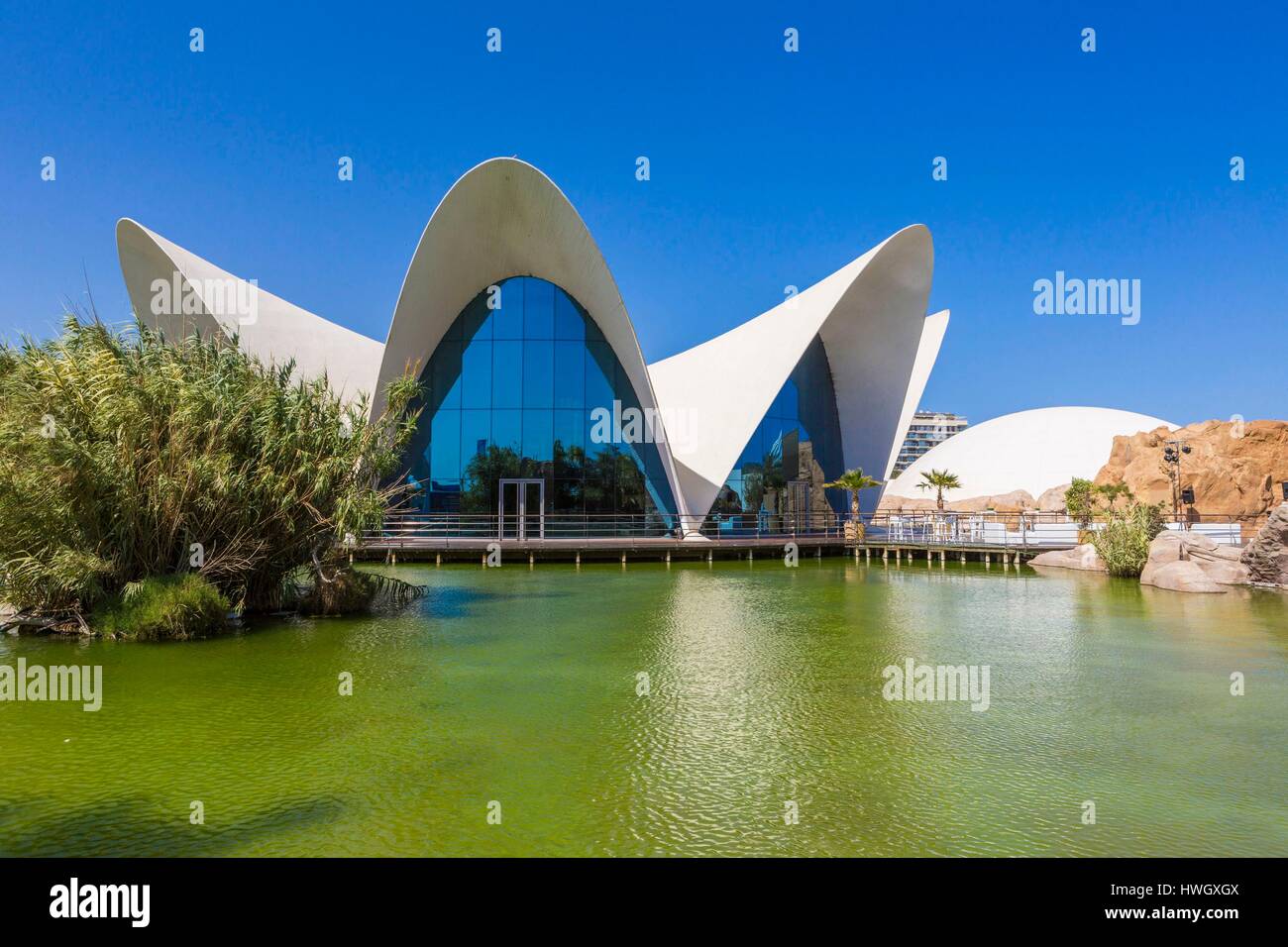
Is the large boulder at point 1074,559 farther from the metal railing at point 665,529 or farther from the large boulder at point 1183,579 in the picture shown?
the large boulder at point 1183,579

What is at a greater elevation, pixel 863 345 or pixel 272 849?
pixel 863 345

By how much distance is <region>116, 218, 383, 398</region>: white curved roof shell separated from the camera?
A: 22.3m

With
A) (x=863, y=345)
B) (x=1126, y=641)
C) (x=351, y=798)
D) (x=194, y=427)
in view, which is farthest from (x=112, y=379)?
(x=863, y=345)

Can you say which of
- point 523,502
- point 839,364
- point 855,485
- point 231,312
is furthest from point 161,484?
point 839,364

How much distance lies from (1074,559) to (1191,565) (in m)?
3.88

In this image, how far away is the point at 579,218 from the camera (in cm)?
2078

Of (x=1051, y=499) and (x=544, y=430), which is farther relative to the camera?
(x=1051, y=499)

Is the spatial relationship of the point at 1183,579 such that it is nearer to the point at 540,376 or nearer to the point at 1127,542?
the point at 1127,542

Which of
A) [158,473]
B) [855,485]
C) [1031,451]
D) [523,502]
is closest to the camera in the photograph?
[158,473]

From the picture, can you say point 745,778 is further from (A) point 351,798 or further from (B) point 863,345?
(B) point 863,345

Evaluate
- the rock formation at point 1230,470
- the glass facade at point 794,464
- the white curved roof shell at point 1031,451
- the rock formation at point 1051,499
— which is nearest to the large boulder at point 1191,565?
the glass facade at point 794,464

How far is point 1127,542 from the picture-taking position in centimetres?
1630

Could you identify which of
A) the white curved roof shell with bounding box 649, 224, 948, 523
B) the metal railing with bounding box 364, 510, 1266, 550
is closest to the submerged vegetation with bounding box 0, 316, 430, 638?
the metal railing with bounding box 364, 510, 1266, 550
